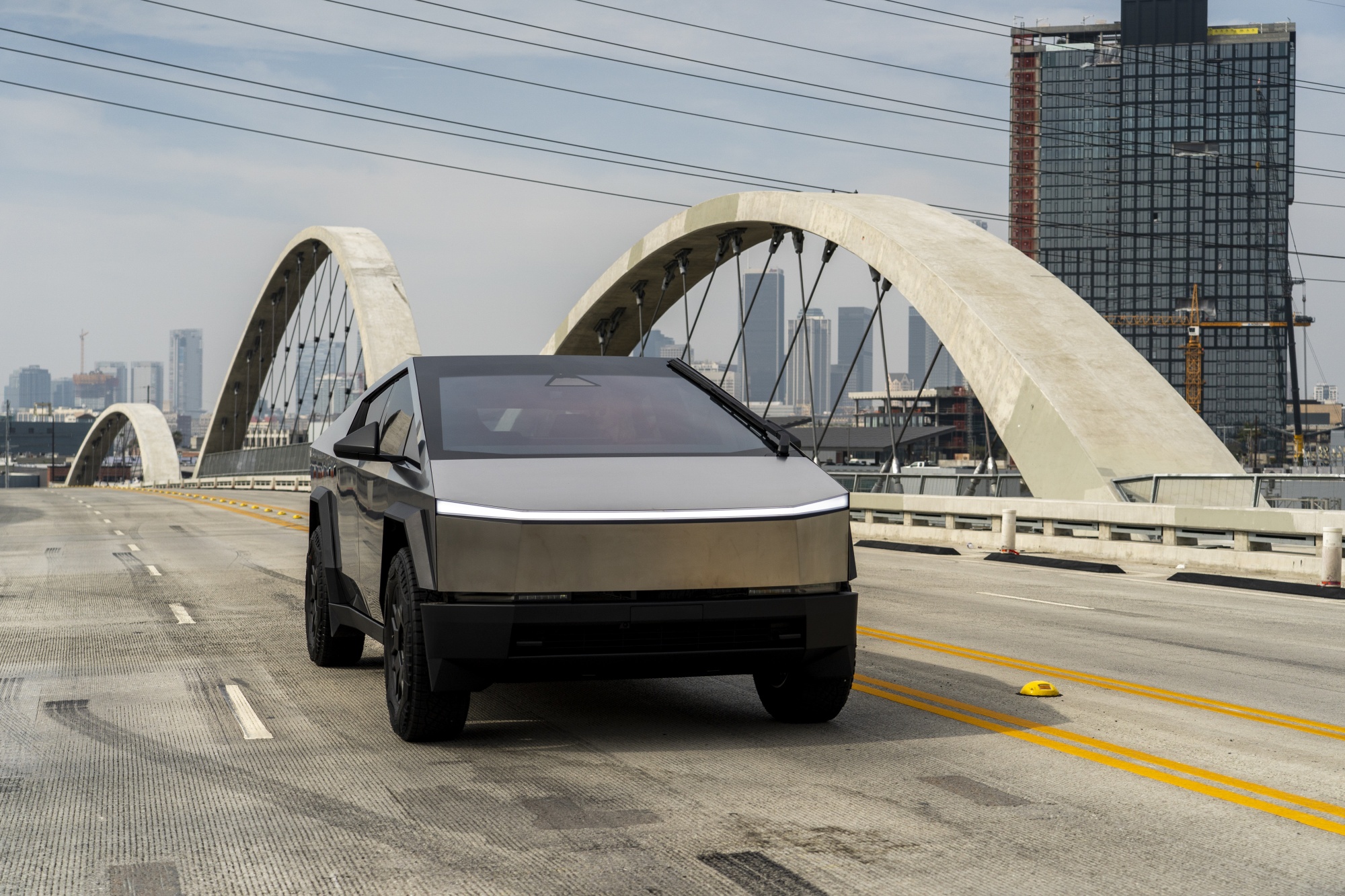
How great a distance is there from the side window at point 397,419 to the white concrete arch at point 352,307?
28.2 metres

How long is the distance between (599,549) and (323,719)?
6.92ft

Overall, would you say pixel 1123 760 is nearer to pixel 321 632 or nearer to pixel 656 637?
pixel 656 637

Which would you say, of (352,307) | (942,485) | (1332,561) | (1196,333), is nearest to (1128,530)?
(1332,561)

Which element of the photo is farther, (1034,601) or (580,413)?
(1034,601)

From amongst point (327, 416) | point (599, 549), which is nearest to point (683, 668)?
point (599, 549)

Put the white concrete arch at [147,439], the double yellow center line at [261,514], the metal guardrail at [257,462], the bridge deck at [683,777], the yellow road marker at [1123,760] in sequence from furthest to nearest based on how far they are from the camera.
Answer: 1. the white concrete arch at [147,439]
2. the metal guardrail at [257,462]
3. the double yellow center line at [261,514]
4. the yellow road marker at [1123,760]
5. the bridge deck at [683,777]

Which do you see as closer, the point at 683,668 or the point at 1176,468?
the point at 683,668

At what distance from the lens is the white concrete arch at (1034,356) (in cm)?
2259

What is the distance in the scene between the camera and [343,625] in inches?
322

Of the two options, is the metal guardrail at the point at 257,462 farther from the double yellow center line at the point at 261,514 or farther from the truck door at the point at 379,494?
the truck door at the point at 379,494

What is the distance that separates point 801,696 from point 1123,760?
1452mm

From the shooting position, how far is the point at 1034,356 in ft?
79.4

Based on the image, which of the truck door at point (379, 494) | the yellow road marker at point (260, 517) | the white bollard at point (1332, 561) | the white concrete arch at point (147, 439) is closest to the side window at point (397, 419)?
the truck door at point (379, 494)

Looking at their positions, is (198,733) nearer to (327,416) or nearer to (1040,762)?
(1040,762)
